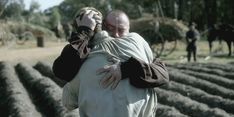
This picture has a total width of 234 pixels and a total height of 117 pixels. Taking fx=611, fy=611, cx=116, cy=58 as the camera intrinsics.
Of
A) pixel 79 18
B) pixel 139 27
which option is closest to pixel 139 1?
pixel 139 27

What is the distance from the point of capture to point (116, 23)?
3.58 m

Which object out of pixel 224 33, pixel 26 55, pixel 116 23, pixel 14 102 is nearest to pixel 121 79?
pixel 116 23

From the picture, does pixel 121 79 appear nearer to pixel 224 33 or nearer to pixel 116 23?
pixel 116 23

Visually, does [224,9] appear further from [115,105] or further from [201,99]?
[115,105]

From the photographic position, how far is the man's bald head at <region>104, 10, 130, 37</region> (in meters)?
3.58

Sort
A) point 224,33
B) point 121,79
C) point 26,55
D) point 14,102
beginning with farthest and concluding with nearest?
point 26,55
point 224,33
point 14,102
point 121,79

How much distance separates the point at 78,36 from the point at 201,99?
22.1 ft

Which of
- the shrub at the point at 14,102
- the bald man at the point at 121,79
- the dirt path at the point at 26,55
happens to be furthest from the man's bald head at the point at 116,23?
the dirt path at the point at 26,55

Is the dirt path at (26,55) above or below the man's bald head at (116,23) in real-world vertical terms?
below

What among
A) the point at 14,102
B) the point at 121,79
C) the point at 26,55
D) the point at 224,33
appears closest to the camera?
the point at 121,79

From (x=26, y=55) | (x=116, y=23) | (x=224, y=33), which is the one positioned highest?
(x=116, y=23)

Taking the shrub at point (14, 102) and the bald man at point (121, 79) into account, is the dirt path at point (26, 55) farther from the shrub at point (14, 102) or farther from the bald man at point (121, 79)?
the bald man at point (121, 79)

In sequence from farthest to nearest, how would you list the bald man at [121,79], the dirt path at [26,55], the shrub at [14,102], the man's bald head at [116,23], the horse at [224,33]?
the dirt path at [26,55], the horse at [224,33], the shrub at [14,102], the man's bald head at [116,23], the bald man at [121,79]

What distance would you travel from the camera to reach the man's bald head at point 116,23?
3.58 meters
